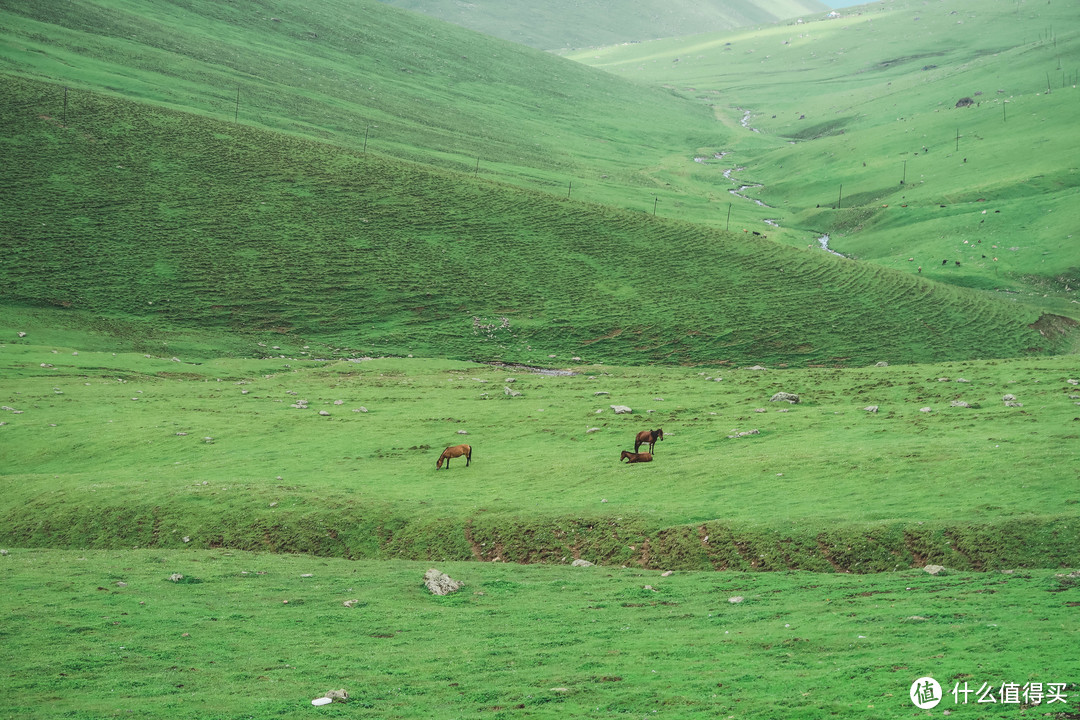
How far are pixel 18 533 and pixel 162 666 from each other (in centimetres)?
1768

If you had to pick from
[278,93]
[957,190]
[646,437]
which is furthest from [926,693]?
[278,93]

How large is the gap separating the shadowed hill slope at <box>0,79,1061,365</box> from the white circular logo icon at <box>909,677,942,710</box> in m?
64.3

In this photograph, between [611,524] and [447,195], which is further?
[447,195]

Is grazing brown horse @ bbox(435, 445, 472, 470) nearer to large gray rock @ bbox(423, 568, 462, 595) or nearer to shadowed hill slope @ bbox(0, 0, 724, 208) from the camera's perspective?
large gray rock @ bbox(423, 568, 462, 595)

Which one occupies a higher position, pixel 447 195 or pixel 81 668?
pixel 447 195

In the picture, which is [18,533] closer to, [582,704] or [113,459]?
[113,459]

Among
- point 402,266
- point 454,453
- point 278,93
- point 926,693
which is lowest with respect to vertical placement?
point 926,693

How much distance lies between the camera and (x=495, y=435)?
44062 mm

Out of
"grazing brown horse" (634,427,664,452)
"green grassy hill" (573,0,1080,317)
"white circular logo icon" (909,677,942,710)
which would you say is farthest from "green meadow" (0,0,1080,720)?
"grazing brown horse" (634,427,664,452)

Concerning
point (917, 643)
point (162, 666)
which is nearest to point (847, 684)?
point (917, 643)

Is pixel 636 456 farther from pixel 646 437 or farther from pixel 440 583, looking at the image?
pixel 440 583

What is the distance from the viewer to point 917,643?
56.3 ft

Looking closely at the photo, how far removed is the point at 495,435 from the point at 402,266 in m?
53.1

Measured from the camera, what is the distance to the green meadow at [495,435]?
17.8m
